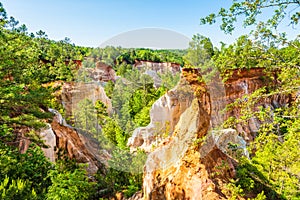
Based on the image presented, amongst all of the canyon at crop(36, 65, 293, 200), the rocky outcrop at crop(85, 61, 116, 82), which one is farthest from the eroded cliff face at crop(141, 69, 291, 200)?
the rocky outcrop at crop(85, 61, 116, 82)

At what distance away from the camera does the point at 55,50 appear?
17.5 m

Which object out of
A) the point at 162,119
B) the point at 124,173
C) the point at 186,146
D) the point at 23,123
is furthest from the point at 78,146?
the point at 186,146

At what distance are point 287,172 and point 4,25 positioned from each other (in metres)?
8.11

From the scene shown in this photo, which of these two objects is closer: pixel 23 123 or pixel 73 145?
pixel 23 123

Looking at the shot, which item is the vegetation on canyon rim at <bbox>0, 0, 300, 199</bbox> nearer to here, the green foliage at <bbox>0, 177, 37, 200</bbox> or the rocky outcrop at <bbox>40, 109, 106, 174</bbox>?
the green foliage at <bbox>0, 177, 37, 200</bbox>

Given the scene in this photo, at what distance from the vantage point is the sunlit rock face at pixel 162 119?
17.9 feet

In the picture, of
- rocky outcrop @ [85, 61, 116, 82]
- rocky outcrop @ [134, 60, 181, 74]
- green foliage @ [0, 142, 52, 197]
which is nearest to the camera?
green foliage @ [0, 142, 52, 197]

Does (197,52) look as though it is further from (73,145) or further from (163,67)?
(73,145)

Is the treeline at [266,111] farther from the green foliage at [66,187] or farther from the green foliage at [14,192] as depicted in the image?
the green foliage at [14,192]

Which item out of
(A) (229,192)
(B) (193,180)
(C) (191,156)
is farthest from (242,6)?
(A) (229,192)

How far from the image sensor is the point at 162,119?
6449 millimetres

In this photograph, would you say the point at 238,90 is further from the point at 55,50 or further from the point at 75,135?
the point at 55,50

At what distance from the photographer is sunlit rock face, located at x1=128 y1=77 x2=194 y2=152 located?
5.45 m

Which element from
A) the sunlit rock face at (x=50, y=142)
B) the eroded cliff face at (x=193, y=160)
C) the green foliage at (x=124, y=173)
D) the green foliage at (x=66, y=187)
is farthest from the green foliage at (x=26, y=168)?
the eroded cliff face at (x=193, y=160)
